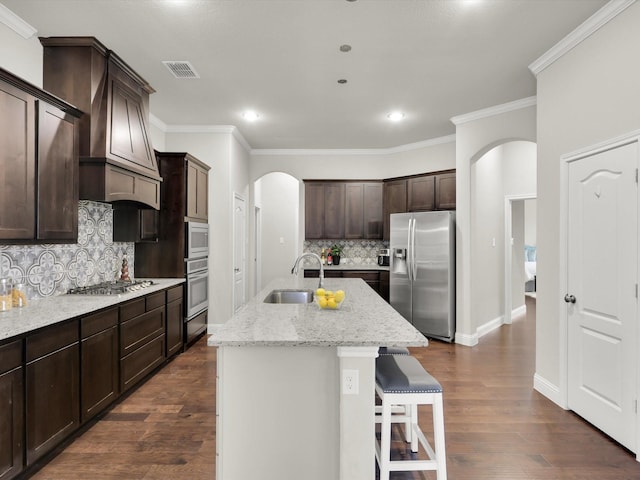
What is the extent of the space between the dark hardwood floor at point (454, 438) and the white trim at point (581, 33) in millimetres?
2879

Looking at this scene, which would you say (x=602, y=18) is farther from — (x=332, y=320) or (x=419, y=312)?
(x=419, y=312)

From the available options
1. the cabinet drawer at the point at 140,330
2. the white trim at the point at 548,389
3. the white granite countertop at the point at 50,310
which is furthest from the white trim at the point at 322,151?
the white trim at the point at 548,389

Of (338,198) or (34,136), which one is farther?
(338,198)

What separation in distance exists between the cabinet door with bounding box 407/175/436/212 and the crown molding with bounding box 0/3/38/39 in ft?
15.5

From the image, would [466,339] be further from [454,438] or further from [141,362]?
[141,362]

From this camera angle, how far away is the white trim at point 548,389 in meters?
3.09

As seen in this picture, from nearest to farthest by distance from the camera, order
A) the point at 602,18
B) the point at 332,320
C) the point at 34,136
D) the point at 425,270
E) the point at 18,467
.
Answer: the point at 18,467
the point at 332,320
the point at 34,136
the point at 602,18
the point at 425,270

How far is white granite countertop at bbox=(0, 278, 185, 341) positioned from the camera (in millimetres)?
2086

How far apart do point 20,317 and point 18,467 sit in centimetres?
82

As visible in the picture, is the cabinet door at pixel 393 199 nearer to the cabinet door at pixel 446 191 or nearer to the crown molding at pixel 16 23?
the cabinet door at pixel 446 191

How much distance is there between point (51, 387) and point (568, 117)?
4126 mm

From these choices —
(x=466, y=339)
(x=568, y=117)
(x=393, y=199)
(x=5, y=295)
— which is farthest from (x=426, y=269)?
(x=5, y=295)

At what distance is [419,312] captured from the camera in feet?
17.4

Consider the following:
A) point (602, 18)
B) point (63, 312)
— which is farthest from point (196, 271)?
point (602, 18)
